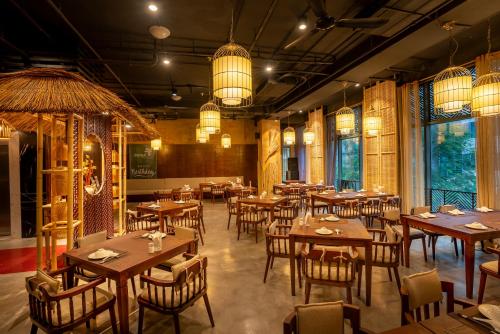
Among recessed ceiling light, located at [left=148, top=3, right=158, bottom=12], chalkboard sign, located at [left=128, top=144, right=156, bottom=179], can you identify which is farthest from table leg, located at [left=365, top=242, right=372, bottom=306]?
chalkboard sign, located at [left=128, top=144, right=156, bottom=179]

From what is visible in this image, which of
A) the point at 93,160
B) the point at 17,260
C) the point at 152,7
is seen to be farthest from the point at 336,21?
the point at 93,160

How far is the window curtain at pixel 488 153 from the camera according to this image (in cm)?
480

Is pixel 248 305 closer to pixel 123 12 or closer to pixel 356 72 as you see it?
pixel 123 12

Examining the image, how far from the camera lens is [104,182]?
17.6 ft

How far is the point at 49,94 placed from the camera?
299 cm

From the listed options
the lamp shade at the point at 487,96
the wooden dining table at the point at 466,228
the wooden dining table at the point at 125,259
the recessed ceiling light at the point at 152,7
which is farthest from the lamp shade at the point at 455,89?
the recessed ceiling light at the point at 152,7

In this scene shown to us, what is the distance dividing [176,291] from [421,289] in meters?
1.97

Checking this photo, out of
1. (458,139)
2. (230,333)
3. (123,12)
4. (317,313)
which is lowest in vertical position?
(230,333)

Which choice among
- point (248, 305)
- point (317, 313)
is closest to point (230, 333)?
point (248, 305)

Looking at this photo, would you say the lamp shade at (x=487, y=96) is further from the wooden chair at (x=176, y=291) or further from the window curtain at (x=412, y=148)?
the wooden chair at (x=176, y=291)

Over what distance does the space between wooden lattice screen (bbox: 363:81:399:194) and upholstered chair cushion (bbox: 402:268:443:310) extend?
5.60 metres

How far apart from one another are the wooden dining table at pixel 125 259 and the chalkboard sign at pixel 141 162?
29.8ft

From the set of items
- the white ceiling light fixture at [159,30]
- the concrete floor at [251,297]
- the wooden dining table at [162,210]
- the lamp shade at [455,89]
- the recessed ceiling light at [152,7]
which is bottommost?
the concrete floor at [251,297]

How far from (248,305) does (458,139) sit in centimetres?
608
